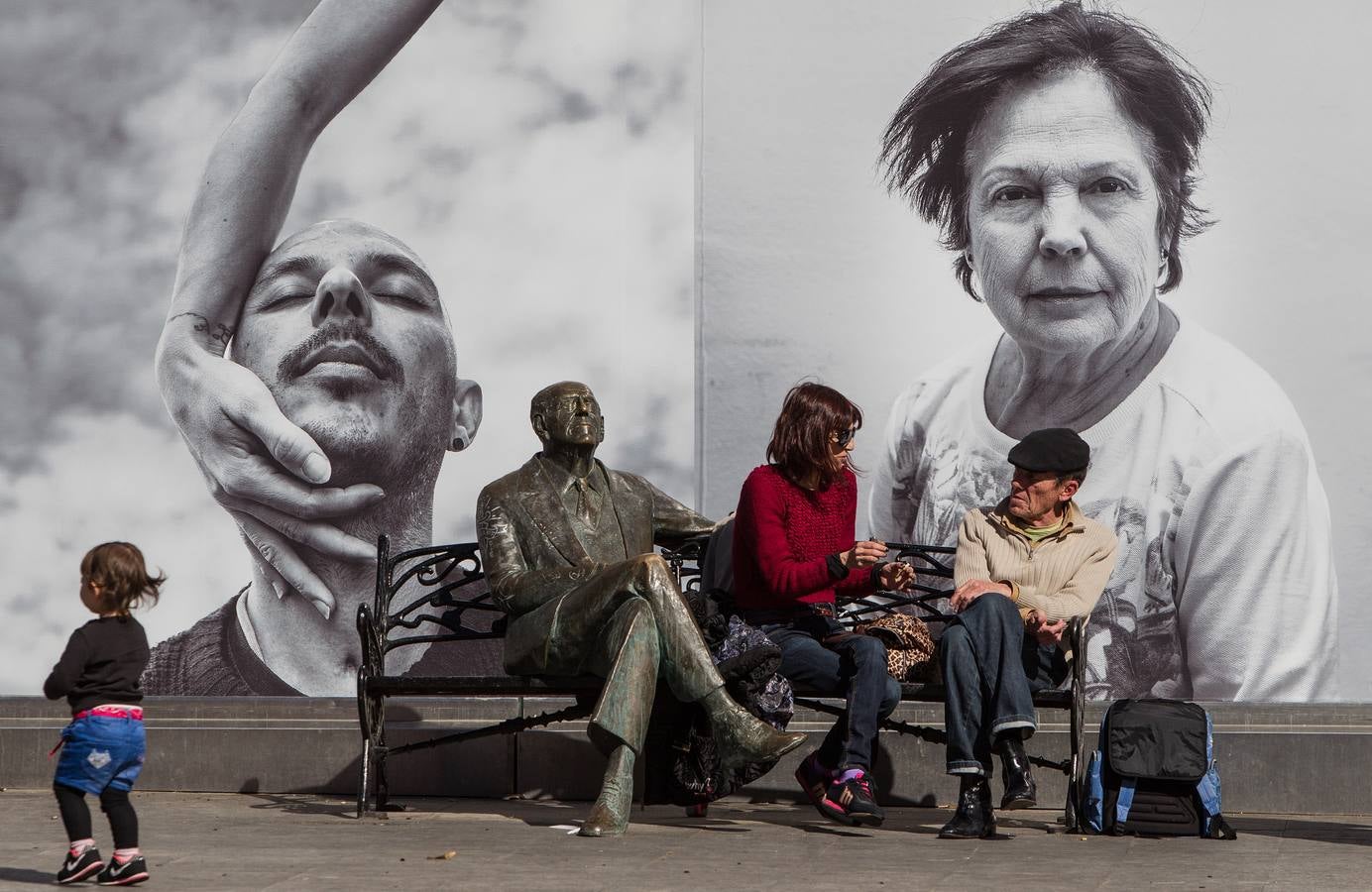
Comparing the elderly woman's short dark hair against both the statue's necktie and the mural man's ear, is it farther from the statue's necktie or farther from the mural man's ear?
the statue's necktie

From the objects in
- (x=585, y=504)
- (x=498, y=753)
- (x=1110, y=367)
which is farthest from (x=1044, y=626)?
(x=498, y=753)

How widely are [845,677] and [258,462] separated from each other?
2.83 meters

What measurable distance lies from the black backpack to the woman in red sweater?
2.10 ft

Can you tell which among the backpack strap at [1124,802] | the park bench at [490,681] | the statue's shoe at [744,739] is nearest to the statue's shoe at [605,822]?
the statue's shoe at [744,739]

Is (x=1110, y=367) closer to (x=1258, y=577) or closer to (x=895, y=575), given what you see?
(x=1258, y=577)

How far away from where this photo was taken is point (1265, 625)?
6.55 metres

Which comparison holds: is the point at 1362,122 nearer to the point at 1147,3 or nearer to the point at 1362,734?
the point at 1147,3

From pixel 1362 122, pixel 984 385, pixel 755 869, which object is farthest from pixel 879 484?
pixel 755 869

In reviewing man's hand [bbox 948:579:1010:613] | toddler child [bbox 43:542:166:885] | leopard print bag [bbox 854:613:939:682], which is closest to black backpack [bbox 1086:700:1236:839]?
man's hand [bbox 948:579:1010:613]

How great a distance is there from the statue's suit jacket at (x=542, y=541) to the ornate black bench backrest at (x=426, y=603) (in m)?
0.21

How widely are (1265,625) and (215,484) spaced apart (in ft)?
13.1

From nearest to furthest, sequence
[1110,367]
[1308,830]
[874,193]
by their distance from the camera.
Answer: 1. [1308,830]
2. [1110,367]
3. [874,193]

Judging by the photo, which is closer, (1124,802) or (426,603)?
(1124,802)

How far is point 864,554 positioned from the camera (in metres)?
5.25
